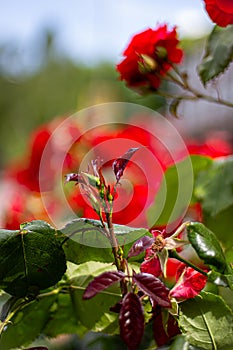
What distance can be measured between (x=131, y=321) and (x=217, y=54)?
27 cm

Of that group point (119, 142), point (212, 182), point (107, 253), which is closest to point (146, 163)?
point (119, 142)

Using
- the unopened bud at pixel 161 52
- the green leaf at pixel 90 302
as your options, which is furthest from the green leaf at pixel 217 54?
the green leaf at pixel 90 302

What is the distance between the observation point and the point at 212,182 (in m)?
0.46

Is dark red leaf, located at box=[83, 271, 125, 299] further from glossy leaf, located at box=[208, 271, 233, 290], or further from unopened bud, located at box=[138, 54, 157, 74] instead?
unopened bud, located at box=[138, 54, 157, 74]

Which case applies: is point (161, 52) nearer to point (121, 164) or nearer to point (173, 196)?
point (173, 196)

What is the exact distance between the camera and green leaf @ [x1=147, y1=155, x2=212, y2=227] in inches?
16.4

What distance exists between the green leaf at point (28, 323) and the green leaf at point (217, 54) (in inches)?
8.3

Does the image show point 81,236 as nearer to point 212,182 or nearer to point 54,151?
point 212,182

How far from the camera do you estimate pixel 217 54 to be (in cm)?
46

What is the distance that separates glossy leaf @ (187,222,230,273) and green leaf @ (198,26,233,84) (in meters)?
0.22

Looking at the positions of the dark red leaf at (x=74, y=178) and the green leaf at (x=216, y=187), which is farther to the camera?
the green leaf at (x=216, y=187)

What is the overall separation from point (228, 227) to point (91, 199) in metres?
0.19

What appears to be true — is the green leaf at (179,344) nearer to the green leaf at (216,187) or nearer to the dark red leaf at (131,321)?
the dark red leaf at (131,321)

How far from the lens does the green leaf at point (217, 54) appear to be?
456 millimetres
